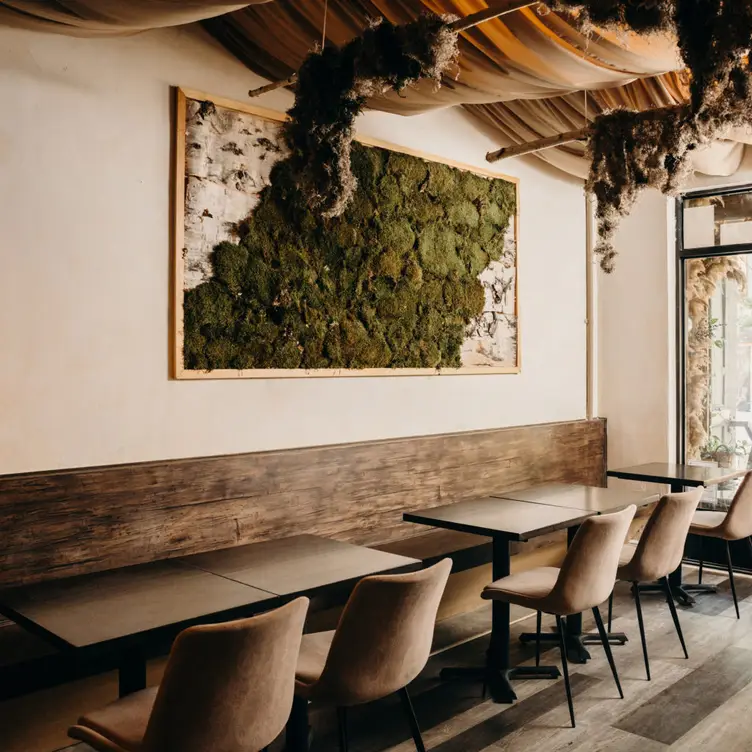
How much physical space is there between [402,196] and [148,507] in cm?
229

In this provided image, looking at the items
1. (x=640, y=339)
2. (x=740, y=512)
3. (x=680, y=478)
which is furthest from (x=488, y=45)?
(x=640, y=339)

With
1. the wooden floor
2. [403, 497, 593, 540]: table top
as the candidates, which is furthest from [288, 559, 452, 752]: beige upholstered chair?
[403, 497, 593, 540]: table top

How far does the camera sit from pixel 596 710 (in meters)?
3.44

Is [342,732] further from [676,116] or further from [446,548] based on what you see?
[676,116]

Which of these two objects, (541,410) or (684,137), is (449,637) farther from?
(684,137)

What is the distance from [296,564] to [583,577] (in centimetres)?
124

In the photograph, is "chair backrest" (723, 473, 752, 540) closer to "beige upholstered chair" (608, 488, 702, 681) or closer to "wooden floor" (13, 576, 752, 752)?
"wooden floor" (13, 576, 752, 752)

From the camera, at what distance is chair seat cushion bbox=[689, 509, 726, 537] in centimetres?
484

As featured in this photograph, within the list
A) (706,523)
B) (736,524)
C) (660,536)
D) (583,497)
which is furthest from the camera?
(706,523)

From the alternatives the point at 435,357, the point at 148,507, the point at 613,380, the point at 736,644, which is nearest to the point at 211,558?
the point at 148,507

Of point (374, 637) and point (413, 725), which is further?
point (413, 725)

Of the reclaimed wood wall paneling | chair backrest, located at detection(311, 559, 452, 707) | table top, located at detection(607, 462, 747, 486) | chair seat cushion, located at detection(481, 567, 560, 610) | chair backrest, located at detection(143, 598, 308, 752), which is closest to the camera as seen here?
chair backrest, located at detection(143, 598, 308, 752)

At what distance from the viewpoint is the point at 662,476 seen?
16.8ft

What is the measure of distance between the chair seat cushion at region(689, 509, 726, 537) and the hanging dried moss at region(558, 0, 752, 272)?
1.97m
